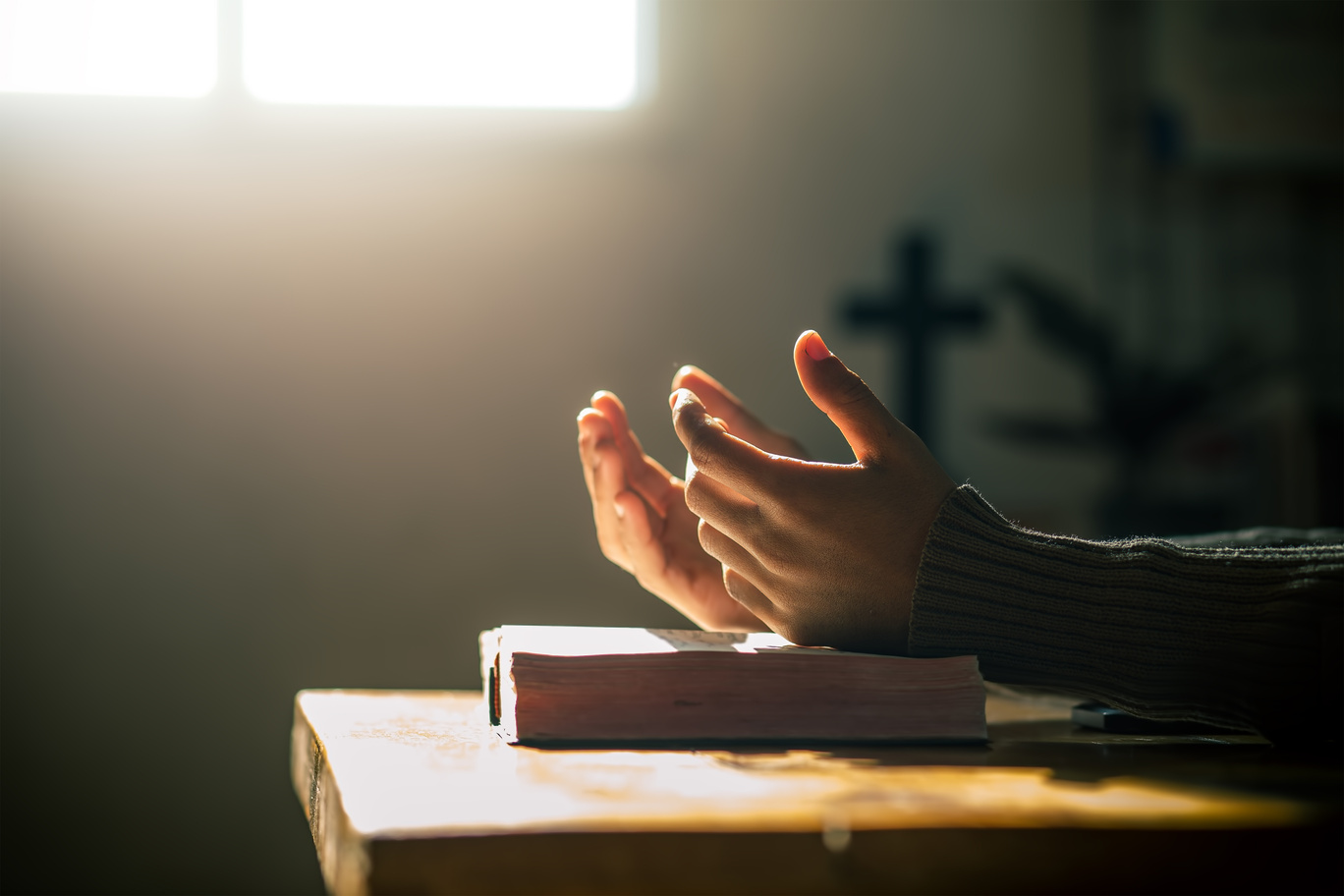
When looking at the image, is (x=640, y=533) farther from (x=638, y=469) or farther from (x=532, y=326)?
(x=532, y=326)

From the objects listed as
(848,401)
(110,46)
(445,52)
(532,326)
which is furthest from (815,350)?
(110,46)

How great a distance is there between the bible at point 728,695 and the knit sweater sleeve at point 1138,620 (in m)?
0.04

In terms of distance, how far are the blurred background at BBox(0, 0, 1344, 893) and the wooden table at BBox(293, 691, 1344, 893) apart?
1393 millimetres

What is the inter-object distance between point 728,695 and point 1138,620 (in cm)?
21

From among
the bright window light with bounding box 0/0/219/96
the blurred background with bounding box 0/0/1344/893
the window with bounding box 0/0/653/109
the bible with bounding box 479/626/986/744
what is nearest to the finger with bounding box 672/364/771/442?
the bible with bounding box 479/626/986/744

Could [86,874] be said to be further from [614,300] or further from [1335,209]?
[1335,209]

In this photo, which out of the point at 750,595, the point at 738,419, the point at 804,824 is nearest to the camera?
the point at 804,824

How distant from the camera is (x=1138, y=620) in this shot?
0.54 meters

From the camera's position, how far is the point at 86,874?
1655 millimetres

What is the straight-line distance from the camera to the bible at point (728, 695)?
18.6 inches

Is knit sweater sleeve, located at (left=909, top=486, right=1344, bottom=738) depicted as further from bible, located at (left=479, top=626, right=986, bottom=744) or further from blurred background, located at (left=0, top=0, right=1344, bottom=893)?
blurred background, located at (left=0, top=0, right=1344, bottom=893)

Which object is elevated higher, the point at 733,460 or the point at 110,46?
the point at 110,46

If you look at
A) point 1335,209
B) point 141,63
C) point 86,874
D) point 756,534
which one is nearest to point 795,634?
point 756,534

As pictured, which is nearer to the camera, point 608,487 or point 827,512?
point 827,512
